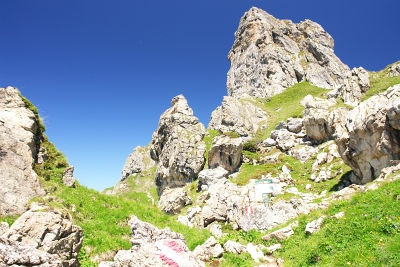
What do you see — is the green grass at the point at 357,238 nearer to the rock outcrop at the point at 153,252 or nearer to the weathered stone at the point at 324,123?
the rock outcrop at the point at 153,252

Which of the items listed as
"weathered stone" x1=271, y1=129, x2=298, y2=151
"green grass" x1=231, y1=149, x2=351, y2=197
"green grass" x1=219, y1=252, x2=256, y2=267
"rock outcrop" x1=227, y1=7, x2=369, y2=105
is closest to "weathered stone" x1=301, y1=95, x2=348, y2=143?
"weathered stone" x1=271, y1=129, x2=298, y2=151

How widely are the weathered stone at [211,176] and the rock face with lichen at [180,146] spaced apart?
638cm

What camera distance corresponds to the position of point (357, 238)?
831 centimetres

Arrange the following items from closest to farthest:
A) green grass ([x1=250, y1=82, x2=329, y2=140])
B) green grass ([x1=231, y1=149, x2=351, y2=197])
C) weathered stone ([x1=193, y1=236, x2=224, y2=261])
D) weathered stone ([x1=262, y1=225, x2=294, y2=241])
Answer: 1. weathered stone ([x1=193, y1=236, x2=224, y2=261])
2. weathered stone ([x1=262, y1=225, x2=294, y2=241])
3. green grass ([x1=231, y1=149, x2=351, y2=197])
4. green grass ([x1=250, y1=82, x2=329, y2=140])

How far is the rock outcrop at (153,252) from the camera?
6727mm

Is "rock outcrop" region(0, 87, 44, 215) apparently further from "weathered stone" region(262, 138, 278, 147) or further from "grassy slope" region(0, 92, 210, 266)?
"weathered stone" region(262, 138, 278, 147)

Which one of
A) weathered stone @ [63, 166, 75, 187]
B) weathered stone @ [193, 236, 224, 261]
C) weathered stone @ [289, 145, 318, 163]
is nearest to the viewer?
weathered stone @ [193, 236, 224, 261]

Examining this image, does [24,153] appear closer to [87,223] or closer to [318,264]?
[87,223]

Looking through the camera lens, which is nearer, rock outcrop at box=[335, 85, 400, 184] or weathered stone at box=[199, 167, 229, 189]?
rock outcrop at box=[335, 85, 400, 184]

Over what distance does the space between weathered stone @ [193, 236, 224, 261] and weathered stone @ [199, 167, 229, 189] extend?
25.3 metres

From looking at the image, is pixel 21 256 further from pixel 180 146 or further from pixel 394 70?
pixel 394 70

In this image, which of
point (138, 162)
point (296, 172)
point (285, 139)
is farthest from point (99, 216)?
point (138, 162)

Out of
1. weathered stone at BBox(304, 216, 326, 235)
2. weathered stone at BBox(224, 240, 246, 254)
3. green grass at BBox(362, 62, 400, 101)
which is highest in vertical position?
green grass at BBox(362, 62, 400, 101)

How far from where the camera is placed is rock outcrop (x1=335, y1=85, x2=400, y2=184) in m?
17.6
